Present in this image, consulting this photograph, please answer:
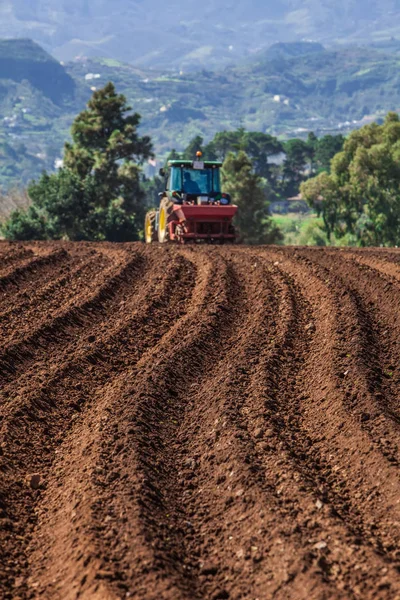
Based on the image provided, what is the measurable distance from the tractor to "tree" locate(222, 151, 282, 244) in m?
21.5

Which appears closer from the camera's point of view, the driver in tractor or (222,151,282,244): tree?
the driver in tractor

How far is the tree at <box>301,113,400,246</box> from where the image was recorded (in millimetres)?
36719

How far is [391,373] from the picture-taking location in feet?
30.4

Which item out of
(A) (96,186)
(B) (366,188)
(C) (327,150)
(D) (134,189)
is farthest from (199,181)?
(C) (327,150)

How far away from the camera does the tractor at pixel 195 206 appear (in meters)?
19.8

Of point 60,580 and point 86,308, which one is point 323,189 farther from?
point 60,580

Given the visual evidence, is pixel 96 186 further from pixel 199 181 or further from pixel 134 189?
pixel 199 181

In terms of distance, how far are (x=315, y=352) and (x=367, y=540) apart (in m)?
4.21

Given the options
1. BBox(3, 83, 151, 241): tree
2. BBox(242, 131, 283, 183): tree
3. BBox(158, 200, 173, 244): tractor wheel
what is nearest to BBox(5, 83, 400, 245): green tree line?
BBox(3, 83, 151, 241): tree

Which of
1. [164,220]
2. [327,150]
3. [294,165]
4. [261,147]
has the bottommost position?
[164,220]

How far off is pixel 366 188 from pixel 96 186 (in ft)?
35.3

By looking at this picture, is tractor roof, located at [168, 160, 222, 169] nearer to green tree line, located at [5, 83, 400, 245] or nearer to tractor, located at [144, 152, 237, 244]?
tractor, located at [144, 152, 237, 244]

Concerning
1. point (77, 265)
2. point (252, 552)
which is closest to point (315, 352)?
point (252, 552)

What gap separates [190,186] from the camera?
21062 mm
